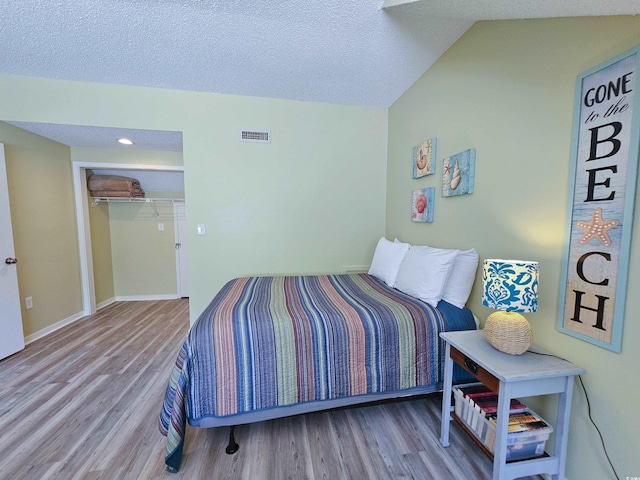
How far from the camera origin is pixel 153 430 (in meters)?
1.45

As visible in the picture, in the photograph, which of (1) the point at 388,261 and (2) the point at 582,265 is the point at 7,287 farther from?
(2) the point at 582,265

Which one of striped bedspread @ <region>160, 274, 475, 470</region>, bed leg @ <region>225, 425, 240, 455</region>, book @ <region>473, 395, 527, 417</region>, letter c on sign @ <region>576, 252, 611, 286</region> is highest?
letter c on sign @ <region>576, 252, 611, 286</region>

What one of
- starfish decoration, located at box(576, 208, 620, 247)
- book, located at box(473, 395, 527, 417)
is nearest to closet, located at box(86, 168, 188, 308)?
book, located at box(473, 395, 527, 417)

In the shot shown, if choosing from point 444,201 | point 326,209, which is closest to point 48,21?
point 326,209

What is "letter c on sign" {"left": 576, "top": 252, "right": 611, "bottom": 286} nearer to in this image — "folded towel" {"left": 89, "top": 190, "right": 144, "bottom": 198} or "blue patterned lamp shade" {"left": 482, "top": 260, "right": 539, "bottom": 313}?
"blue patterned lamp shade" {"left": 482, "top": 260, "right": 539, "bottom": 313}

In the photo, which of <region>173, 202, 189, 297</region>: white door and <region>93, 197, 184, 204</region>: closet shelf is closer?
<region>93, 197, 184, 204</region>: closet shelf

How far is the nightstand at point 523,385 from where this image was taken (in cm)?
96

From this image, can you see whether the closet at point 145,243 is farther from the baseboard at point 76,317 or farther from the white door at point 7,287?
the white door at point 7,287

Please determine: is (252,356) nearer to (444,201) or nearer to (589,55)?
(444,201)

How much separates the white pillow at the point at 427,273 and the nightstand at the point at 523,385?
18.0 inches

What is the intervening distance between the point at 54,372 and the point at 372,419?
259 cm

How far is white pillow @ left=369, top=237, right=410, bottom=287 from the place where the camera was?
Result: 2075 millimetres

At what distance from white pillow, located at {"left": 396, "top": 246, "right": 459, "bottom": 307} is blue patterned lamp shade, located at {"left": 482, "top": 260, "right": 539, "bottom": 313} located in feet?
1.68

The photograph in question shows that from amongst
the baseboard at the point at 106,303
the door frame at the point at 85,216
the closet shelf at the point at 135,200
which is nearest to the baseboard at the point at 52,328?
the door frame at the point at 85,216
